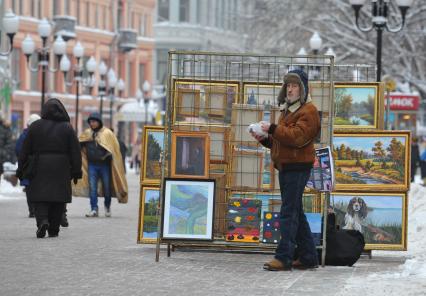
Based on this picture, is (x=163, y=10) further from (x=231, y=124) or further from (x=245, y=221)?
(x=245, y=221)

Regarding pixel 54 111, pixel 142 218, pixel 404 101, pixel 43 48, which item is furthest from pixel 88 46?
pixel 142 218

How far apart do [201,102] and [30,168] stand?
311cm

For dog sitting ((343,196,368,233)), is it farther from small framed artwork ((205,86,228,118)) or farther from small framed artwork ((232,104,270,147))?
small framed artwork ((205,86,228,118))

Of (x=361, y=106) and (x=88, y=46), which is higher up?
(x=88, y=46)

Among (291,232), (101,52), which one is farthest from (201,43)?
(291,232)

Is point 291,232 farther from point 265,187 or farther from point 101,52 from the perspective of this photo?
point 101,52

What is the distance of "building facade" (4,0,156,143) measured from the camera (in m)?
80.2

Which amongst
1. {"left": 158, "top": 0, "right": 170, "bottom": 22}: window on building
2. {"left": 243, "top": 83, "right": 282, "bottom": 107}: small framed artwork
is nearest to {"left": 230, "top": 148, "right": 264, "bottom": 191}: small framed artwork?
{"left": 243, "top": 83, "right": 282, "bottom": 107}: small framed artwork

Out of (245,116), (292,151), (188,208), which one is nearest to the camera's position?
(292,151)

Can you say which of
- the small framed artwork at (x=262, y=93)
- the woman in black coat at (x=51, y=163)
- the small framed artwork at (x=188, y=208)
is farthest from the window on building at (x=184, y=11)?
the small framed artwork at (x=188, y=208)

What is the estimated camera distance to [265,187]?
15.1m

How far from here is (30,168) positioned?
17.7 meters

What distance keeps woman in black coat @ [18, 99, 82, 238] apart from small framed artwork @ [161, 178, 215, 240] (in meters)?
3.53

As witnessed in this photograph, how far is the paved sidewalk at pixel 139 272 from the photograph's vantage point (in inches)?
466
